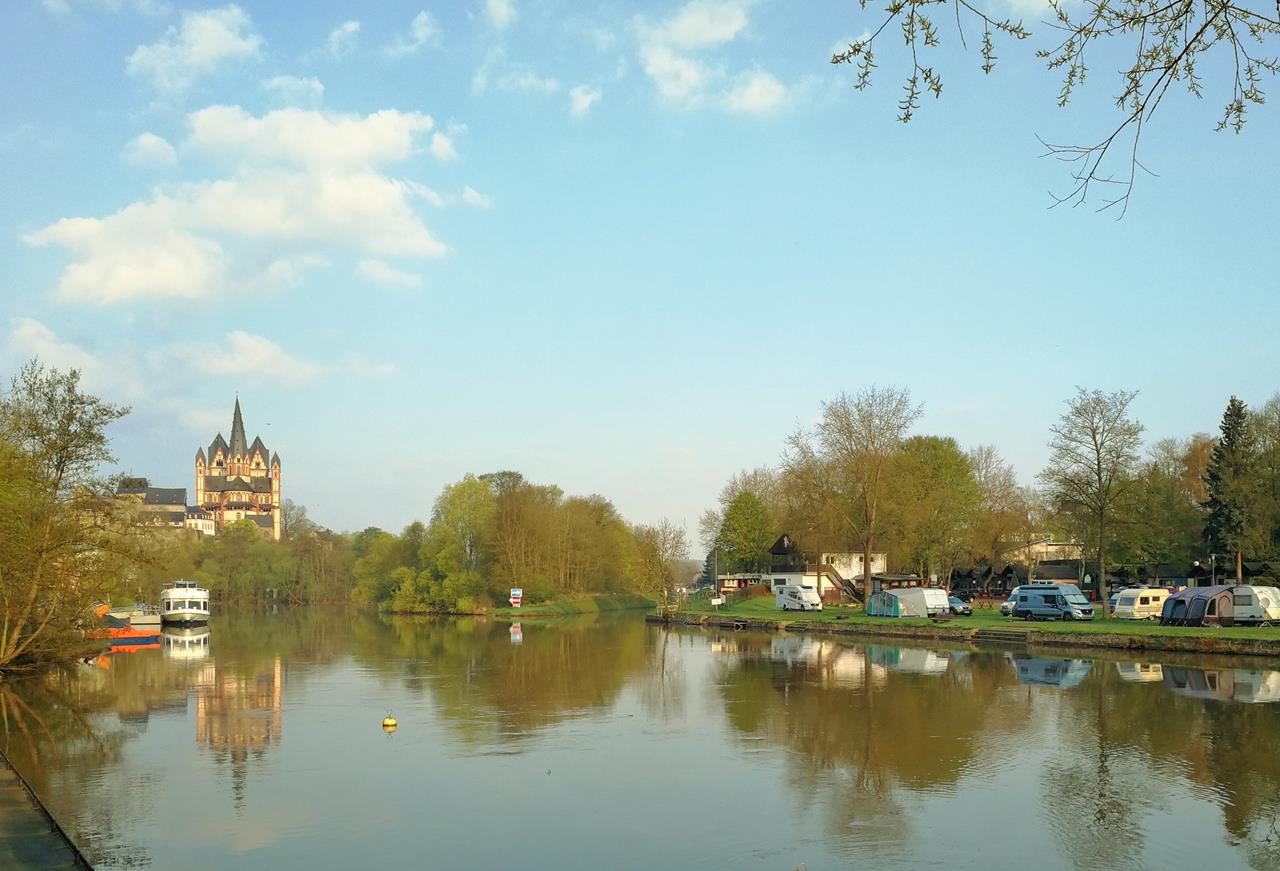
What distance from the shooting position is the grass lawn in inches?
1521

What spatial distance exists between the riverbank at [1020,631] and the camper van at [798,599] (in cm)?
96

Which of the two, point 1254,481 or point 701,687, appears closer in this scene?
point 701,687

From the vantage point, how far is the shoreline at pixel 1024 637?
36219 millimetres

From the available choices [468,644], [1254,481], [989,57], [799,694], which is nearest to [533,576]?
[468,644]

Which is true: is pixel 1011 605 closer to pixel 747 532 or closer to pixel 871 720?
pixel 871 720

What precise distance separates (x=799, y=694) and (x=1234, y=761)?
12.1 m

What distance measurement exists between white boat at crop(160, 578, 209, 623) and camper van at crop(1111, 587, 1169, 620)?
54266mm

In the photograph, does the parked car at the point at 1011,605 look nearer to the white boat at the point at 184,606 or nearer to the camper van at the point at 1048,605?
the camper van at the point at 1048,605

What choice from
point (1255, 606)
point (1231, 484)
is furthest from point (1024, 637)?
point (1231, 484)

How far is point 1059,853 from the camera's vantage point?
1273 cm

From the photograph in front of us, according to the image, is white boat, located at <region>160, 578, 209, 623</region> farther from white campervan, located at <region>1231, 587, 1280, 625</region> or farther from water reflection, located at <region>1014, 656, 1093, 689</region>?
white campervan, located at <region>1231, 587, 1280, 625</region>

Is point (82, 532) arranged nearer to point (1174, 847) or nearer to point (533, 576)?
point (1174, 847)

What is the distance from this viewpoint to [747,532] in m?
92.7

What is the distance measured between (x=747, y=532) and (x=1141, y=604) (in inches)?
1861
